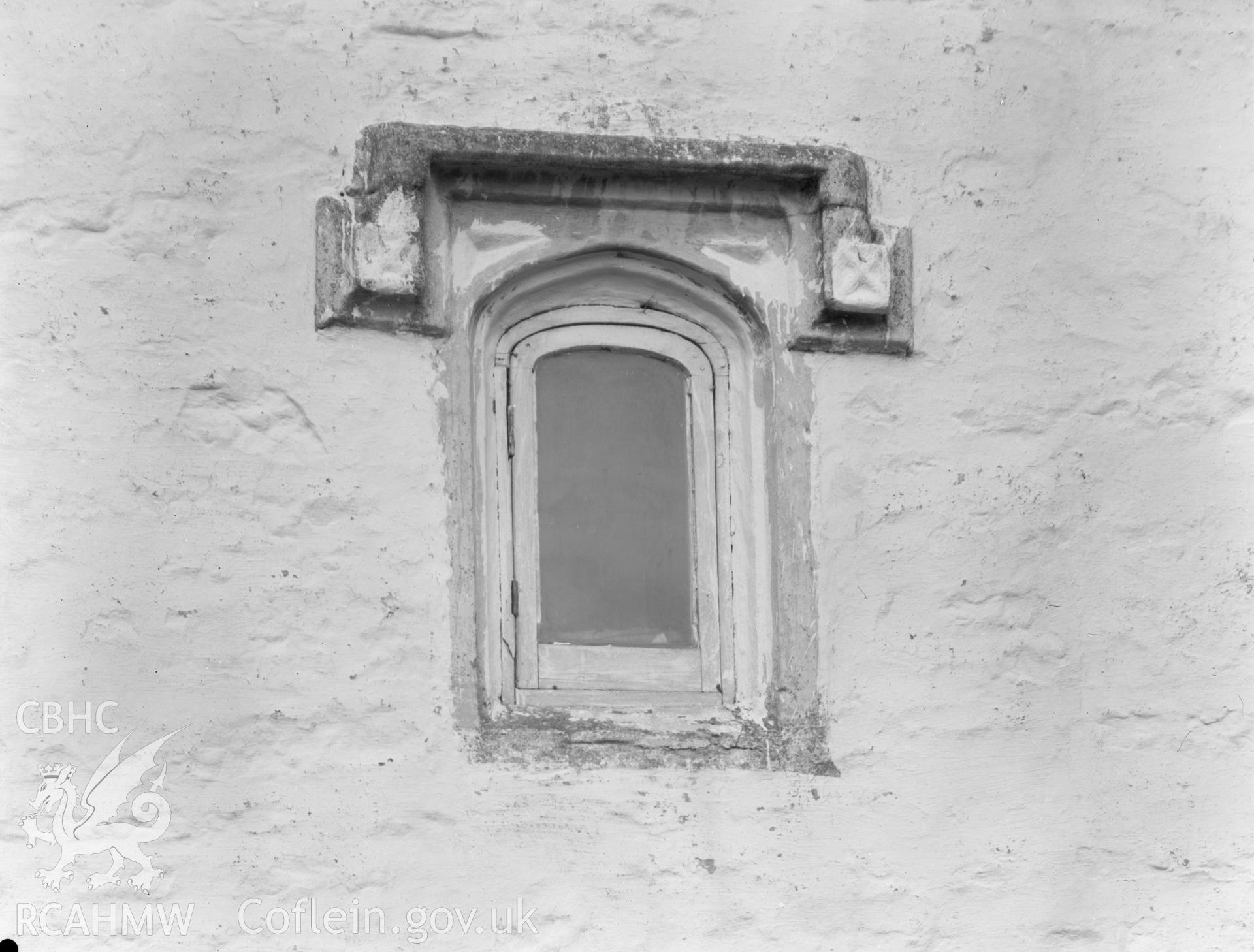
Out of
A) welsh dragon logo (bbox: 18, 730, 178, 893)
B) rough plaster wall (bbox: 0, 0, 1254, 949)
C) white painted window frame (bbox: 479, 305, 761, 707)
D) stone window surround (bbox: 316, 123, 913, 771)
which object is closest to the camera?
welsh dragon logo (bbox: 18, 730, 178, 893)

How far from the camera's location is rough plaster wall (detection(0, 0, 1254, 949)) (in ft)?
17.5

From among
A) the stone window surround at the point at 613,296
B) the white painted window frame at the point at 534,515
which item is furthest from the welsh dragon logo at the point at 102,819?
the white painted window frame at the point at 534,515

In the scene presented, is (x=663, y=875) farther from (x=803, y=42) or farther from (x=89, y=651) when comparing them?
(x=803, y=42)

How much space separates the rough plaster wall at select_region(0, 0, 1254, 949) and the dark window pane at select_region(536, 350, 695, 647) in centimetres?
33

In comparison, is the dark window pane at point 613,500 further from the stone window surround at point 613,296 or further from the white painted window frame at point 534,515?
the stone window surround at point 613,296

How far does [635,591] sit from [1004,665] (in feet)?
2.69

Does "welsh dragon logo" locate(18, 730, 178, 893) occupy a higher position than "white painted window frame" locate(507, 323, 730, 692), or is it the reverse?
"white painted window frame" locate(507, 323, 730, 692)

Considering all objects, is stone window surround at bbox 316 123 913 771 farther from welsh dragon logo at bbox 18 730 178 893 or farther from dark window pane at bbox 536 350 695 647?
welsh dragon logo at bbox 18 730 178 893

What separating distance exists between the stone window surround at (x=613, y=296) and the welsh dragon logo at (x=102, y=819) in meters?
0.67

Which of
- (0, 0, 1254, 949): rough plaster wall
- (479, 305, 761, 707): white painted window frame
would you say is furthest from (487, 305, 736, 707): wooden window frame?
(0, 0, 1254, 949): rough plaster wall

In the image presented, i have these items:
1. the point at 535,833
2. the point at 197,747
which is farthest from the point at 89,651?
the point at 535,833

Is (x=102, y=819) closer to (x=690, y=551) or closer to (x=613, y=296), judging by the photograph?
(x=690, y=551)

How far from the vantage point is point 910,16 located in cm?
601

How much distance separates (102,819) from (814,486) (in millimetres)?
1677
